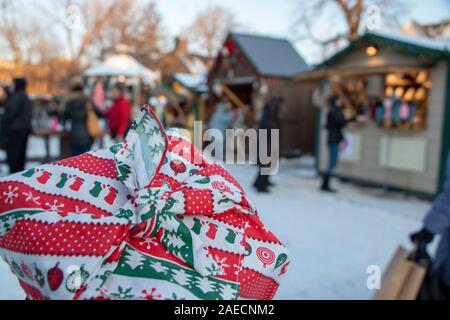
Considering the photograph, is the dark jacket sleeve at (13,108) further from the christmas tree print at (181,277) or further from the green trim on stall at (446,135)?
the green trim on stall at (446,135)

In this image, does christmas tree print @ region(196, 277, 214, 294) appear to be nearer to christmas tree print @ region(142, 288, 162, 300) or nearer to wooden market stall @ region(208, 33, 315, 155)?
christmas tree print @ region(142, 288, 162, 300)

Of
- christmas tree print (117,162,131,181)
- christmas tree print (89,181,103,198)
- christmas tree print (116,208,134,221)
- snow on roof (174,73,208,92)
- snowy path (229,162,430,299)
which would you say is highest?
snow on roof (174,73,208,92)

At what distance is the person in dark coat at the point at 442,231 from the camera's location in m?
2.35

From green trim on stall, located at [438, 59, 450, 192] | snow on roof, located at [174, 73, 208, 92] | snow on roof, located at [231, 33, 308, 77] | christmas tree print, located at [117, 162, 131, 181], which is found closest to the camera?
christmas tree print, located at [117, 162, 131, 181]

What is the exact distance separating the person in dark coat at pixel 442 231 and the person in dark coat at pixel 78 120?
3.92 meters

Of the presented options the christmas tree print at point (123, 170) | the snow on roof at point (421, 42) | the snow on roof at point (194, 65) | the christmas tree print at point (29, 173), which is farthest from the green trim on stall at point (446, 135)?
the snow on roof at point (194, 65)

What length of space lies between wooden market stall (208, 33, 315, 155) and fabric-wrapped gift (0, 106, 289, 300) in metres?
10.9

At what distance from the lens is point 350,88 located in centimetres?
867

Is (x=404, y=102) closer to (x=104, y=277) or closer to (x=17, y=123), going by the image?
(x=17, y=123)

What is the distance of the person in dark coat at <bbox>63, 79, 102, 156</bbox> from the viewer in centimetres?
A: 507

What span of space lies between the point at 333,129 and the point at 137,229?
6.95 meters

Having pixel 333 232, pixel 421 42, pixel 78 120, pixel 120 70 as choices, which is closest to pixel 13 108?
pixel 78 120

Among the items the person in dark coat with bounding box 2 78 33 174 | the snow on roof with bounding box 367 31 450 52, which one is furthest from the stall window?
the person in dark coat with bounding box 2 78 33 174
